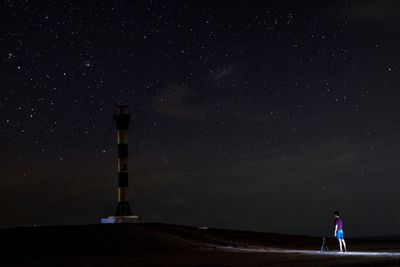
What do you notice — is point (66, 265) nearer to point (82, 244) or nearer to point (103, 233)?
point (82, 244)

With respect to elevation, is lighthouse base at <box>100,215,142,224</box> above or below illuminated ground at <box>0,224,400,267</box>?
above

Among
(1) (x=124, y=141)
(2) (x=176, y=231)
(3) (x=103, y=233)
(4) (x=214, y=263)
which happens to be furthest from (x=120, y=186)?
(4) (x=214, y=263)

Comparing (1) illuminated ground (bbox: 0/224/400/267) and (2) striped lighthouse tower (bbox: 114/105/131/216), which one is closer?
(1) illuminated ground (bbox: 0/224/400/267)

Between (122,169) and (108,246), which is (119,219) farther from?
(108,246)

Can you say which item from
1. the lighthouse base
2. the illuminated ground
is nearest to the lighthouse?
the lighthouse base

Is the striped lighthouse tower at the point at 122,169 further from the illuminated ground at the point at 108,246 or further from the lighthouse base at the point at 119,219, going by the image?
the illuminated ground at the point at 108,246

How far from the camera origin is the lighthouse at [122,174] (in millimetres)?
53656

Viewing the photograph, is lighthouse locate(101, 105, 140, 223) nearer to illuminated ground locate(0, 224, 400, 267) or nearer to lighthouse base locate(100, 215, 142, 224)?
lighthouse base locate(100, 215, 142, 224)

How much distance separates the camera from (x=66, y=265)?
80.4ft

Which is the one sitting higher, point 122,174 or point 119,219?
point 122,174

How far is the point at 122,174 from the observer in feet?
178

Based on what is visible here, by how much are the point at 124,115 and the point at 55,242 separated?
19.5 m

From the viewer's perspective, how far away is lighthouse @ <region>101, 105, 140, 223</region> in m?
53.7

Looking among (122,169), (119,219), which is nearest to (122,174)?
(122,169)
